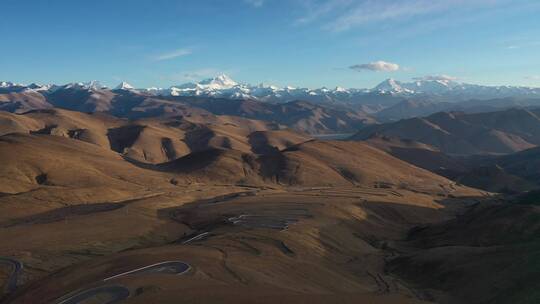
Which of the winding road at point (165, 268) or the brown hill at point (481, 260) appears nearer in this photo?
the winding road at point (165, 268)

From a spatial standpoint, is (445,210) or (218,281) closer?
(218,281)

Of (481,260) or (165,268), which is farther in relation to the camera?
(481,260)

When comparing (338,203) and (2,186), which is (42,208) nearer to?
(2,186)

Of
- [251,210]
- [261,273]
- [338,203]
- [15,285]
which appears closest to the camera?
[261,273]

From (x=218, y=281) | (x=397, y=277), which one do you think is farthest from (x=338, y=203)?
(x=218, y=281)

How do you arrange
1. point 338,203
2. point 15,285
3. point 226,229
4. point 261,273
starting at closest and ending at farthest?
point 261,273 < point 15,285 < point 226,229 < point 338,203

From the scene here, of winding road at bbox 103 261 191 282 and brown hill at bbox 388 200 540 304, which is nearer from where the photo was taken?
winding road at bbox 103 261 191 282

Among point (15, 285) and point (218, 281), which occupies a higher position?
point (218, 281)

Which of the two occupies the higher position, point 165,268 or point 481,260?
point 165,268

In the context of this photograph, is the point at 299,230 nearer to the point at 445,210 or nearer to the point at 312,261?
the point at 312,261

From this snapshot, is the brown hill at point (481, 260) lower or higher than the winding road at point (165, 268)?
lower

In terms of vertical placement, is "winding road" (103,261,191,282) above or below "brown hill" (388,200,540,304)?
above
